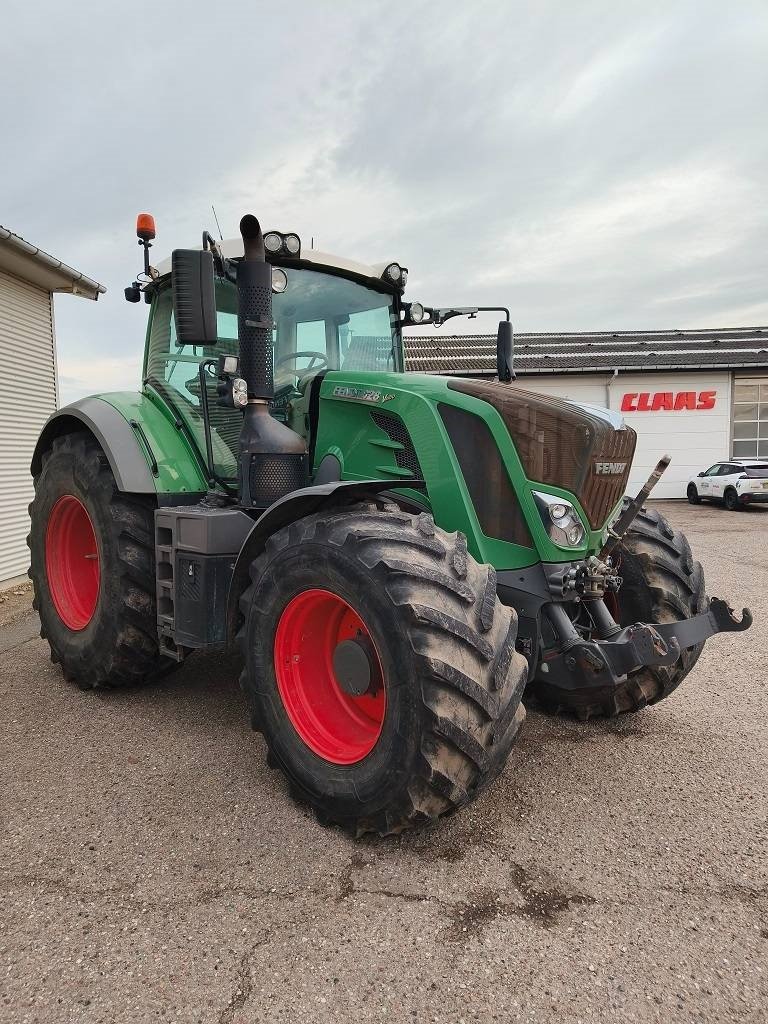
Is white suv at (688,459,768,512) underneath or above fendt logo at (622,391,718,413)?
underneath

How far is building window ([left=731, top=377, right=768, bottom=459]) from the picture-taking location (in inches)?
794

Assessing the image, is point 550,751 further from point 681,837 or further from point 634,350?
point 634,350

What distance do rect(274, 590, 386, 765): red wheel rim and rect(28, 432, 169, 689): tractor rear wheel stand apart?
1247 millimetres

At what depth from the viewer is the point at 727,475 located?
666 inches

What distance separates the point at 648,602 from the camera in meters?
3.29

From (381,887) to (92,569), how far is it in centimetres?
299

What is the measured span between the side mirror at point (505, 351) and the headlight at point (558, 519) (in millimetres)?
1710

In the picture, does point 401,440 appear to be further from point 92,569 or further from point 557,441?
point 92,569

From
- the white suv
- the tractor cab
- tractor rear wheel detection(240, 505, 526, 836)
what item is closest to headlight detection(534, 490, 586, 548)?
tractor rear wheel detection(240, 505, 526, 836)

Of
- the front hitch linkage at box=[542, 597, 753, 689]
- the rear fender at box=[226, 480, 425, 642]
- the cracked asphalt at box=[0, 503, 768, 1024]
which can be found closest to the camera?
the cracked asphalt at box=[0, 503, 768, 1024]

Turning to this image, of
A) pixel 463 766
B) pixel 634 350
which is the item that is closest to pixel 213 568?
pixel 463 766

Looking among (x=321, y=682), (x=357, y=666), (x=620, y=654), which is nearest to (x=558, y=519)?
(x=620, y=654)

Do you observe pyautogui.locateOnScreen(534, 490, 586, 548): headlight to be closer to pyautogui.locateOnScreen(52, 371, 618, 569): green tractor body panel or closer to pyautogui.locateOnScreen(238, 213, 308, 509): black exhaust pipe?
pyautogui.locateOnScreen(52, 371, 618, 569): green tractor body panel

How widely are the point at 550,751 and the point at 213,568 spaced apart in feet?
5.80
